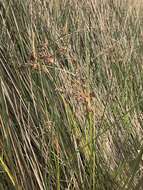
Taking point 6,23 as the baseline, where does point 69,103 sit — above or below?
below

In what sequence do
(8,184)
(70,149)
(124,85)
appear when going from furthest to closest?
(124,85) → (70,149) → (8,184)

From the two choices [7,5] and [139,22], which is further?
[139,22]

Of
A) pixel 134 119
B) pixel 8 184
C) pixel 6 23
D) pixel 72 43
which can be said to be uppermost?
pixel 6 23

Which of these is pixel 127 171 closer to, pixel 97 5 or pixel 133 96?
pixel 133 96

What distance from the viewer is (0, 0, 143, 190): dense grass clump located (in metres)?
1.28

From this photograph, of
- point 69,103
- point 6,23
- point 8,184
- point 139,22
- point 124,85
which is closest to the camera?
point 8,184

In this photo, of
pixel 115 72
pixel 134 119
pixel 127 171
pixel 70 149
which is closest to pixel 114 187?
pixel 127 171

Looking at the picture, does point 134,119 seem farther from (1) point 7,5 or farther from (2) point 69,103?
(1) point 7,5

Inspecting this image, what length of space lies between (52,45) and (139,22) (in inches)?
51.3

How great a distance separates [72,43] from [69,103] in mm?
591

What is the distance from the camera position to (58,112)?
145 cm

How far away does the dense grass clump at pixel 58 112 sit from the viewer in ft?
4.20

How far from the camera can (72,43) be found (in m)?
2.05

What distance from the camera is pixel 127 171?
1399mm
